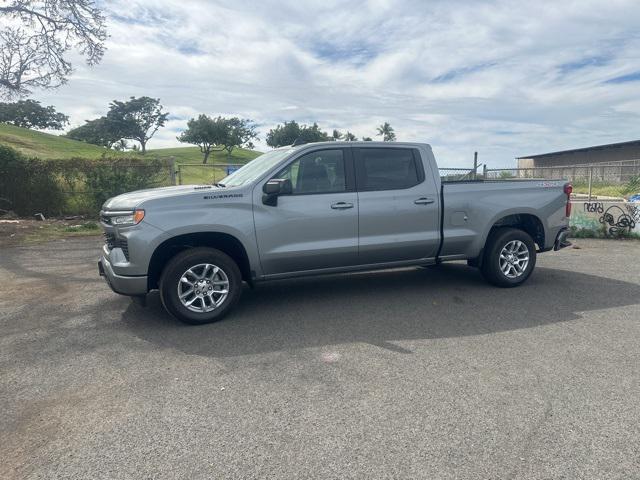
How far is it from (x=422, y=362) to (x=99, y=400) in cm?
250

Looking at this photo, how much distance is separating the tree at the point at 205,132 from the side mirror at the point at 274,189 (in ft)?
232

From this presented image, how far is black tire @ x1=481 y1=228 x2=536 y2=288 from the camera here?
6207mm

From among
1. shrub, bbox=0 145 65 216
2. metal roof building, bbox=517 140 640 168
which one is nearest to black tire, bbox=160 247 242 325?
shrub, bbox=0 145 65 216

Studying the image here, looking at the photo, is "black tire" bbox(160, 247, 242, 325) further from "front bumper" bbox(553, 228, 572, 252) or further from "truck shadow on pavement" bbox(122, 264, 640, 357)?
"front bumper" bbox(553, 228, 572, 252)

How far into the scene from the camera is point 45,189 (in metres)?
14.4

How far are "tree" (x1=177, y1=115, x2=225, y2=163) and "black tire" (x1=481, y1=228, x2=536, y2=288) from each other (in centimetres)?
7029

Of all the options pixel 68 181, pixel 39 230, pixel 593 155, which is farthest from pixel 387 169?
pixel 593 155

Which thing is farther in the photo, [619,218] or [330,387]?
[619,218]

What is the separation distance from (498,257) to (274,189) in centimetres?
321

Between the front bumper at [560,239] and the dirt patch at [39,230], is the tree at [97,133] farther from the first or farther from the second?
the front bumper at [560,239]

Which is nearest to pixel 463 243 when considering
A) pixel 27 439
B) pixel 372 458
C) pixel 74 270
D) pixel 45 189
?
pixel 372 458

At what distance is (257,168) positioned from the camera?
18.7 ft

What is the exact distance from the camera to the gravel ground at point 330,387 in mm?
2643

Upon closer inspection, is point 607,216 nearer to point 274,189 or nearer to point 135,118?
point 274,189
